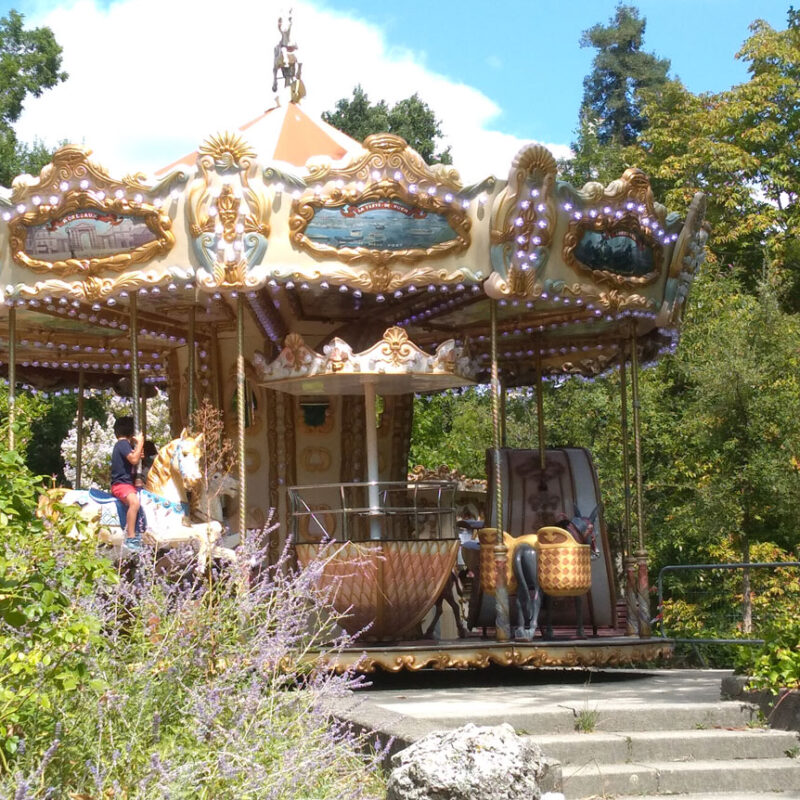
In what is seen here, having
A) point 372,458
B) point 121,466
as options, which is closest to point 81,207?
point 121,466

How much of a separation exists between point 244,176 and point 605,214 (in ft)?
11.1

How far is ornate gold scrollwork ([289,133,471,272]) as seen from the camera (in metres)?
11.1

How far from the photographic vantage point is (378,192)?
11.1 meters

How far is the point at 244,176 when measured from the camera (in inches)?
435

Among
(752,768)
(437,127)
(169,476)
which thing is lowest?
(752,768)

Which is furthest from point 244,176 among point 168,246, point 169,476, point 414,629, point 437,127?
point 437,127

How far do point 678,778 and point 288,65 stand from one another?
9.58 metres

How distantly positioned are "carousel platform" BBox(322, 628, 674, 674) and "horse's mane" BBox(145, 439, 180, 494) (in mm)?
2160

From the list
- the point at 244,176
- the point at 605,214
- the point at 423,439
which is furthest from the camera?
the point at 423,439

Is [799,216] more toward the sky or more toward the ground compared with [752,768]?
more toward the sky

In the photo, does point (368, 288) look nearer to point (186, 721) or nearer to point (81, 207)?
point (81, 207)

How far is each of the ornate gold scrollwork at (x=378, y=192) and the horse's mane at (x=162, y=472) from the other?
7.01 feet

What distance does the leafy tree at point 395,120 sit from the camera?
34562mm

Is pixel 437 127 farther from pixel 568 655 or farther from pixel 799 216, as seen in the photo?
pixel 568 655
